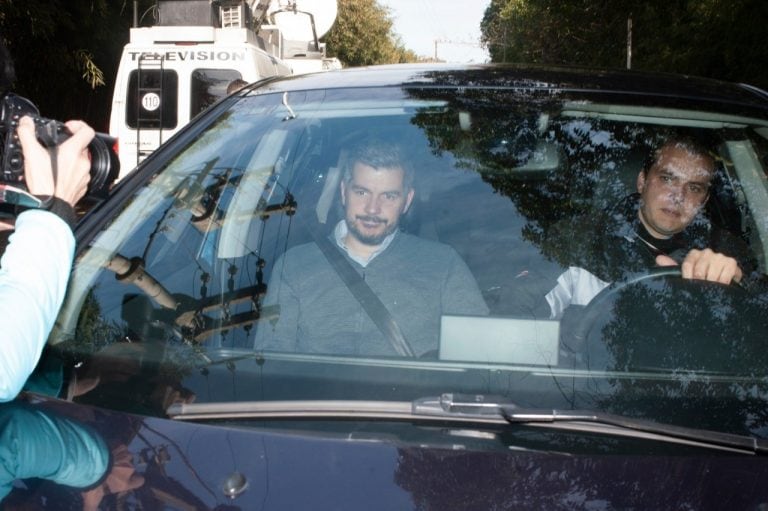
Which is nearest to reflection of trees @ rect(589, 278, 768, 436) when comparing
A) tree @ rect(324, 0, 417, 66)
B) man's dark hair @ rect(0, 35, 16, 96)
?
man's dark hair @ rect(0, 35, 16, 96)

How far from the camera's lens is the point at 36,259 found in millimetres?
1869

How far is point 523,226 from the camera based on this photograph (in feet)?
7.82

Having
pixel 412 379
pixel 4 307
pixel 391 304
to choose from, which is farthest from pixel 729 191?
pixel 4 307

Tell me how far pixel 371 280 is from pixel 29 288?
771 millimetres

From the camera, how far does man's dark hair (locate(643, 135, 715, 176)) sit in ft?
8.54

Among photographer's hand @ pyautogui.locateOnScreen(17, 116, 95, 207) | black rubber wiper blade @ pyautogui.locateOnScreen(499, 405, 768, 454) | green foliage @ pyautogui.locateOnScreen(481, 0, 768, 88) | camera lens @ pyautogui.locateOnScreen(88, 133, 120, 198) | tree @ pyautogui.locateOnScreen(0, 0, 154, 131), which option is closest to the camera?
black rubber wiper blade @ pyautogui.locateOnScreen(499, 405, 768, 454)

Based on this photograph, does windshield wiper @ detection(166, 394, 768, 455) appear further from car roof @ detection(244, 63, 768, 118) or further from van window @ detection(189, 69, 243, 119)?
van window @ detection(189, 69, 243, 119)

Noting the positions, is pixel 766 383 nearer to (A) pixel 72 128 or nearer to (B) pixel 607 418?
(B) pixel 607 418

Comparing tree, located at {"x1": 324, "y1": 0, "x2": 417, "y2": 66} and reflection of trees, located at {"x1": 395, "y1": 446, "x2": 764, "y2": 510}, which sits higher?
tree, located at {"x1": 324, "y1": 0, "x2": 417, "y2": 66}

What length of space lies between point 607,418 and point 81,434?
0.89m

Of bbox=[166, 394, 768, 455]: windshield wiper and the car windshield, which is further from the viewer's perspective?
the car windshield

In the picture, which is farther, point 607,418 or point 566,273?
point 566,273

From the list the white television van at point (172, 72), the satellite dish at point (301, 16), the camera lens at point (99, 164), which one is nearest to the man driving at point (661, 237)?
the camera lens at point (99, 164)

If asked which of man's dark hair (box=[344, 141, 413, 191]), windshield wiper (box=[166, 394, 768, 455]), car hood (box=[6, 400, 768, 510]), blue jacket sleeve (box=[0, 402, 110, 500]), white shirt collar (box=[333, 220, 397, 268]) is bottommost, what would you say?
blue jacket sleeve (box=[0, 402, 110, 500])
